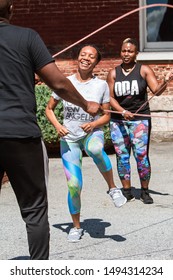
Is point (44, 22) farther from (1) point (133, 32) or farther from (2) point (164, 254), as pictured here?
(2) point (164, 254)

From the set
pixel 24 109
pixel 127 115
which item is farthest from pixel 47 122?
pixel 24 109

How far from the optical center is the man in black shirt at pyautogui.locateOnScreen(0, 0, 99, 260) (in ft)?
15.3

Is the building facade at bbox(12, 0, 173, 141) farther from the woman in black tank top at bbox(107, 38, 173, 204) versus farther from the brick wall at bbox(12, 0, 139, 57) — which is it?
the woman in black tank top at bbox(107, 38, 173, 204)

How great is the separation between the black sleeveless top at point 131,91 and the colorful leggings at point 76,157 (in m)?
1.26

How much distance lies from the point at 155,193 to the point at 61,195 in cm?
101

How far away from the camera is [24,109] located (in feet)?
15.5

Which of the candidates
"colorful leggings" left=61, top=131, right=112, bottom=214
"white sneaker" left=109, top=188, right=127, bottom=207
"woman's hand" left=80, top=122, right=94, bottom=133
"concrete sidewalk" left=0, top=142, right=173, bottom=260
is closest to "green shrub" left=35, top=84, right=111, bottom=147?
"concrete sidewalk" left=0, top=142, right=173, bottom=260

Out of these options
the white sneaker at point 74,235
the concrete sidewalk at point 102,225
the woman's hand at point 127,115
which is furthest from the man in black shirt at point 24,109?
the woman's hand at point 127,115

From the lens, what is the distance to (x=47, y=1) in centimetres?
1136

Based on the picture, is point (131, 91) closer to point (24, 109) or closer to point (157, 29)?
point (24, 109)

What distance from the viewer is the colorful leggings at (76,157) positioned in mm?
6457

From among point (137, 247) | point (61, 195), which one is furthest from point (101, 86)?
point (61, 195)

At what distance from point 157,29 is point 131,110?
4024 millimetres

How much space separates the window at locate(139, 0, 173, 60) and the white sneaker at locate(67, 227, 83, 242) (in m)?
5.30
